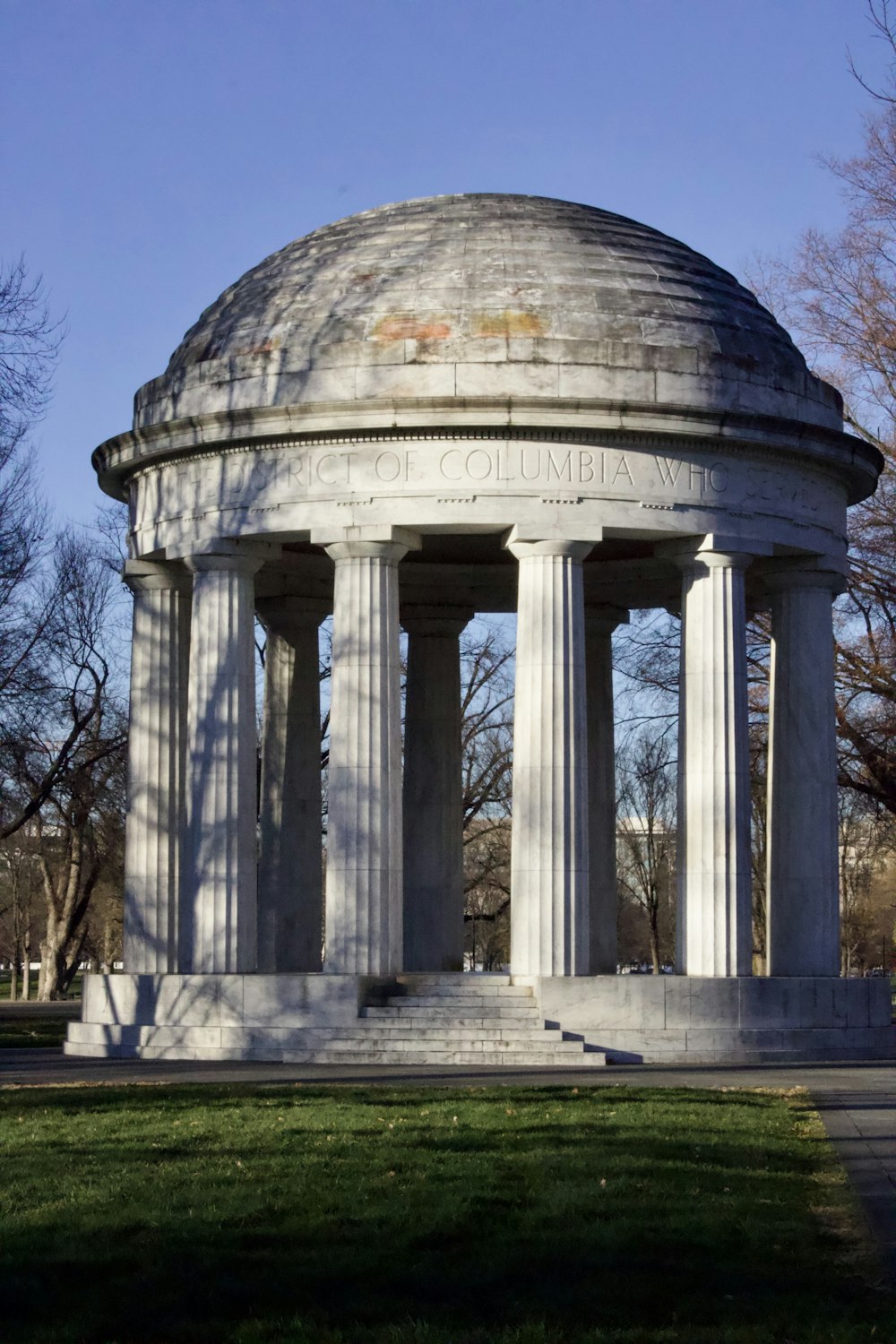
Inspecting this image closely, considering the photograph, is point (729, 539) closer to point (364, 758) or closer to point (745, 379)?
point (745, 379)

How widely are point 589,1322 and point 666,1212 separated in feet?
14.3

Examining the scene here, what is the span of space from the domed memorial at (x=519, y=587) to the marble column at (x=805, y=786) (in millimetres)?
84

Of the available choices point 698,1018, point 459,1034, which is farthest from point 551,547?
point 459,1034

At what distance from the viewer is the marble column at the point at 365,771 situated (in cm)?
4334

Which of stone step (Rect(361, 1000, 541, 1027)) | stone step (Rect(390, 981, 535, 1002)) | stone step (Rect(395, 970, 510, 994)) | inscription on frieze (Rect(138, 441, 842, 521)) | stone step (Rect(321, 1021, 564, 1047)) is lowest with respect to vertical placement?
stone step (Rect(321, 1021, 564, 1047))

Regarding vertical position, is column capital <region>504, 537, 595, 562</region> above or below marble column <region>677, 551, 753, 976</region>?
above

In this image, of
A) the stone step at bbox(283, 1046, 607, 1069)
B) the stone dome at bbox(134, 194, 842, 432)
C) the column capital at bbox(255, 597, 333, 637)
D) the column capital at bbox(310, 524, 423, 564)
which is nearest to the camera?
the stone step at bbox(283, 1046, 607, 1069)

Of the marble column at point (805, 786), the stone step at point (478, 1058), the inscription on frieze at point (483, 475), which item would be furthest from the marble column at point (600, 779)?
the stone step at point (478, 1058)

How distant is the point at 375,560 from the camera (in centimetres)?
4406

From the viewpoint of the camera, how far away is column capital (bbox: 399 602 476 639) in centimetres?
5666

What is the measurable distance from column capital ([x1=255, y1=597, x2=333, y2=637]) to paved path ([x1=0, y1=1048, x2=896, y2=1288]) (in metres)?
16.2

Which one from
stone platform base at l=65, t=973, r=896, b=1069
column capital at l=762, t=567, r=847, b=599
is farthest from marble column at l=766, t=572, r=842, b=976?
stone platform base at l=65, t=973, r=896, b=1069

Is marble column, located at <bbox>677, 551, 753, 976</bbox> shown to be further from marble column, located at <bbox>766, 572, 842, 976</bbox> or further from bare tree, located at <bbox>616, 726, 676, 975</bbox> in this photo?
bare tree, located at <bbox>616, 726, 676, 975</bbox>

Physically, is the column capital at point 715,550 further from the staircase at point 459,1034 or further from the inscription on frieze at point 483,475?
the staircase at point 459,1034
